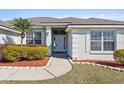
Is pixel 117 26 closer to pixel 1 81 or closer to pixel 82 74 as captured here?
pixel 82 74

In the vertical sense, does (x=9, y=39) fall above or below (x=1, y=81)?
above

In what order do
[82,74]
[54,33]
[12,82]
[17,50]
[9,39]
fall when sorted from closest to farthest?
[12,82] → [82,74] → [17,50] → [9,39] → [54,33]

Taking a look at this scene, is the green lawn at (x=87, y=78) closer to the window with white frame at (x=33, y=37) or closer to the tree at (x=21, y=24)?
the tree at (x=21, y=24)

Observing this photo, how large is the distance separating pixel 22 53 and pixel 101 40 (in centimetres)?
670

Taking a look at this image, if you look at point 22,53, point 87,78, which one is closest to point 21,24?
point 22,53

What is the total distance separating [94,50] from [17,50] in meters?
6.47

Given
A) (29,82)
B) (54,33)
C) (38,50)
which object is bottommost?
(29,82)

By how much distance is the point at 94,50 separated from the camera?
17172 millimetres

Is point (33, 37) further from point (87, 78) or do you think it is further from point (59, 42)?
point (87, 78)

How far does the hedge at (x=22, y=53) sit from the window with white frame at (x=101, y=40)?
4178mm

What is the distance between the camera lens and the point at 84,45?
1712cm

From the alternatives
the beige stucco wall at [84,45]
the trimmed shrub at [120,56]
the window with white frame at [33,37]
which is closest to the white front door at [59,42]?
the window with white frame at [33,37]

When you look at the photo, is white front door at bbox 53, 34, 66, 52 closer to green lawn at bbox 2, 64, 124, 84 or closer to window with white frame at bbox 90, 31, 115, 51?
window with white frame at bbox 90, 31, 115, 51

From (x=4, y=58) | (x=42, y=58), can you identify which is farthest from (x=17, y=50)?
(x=42, y=58)
